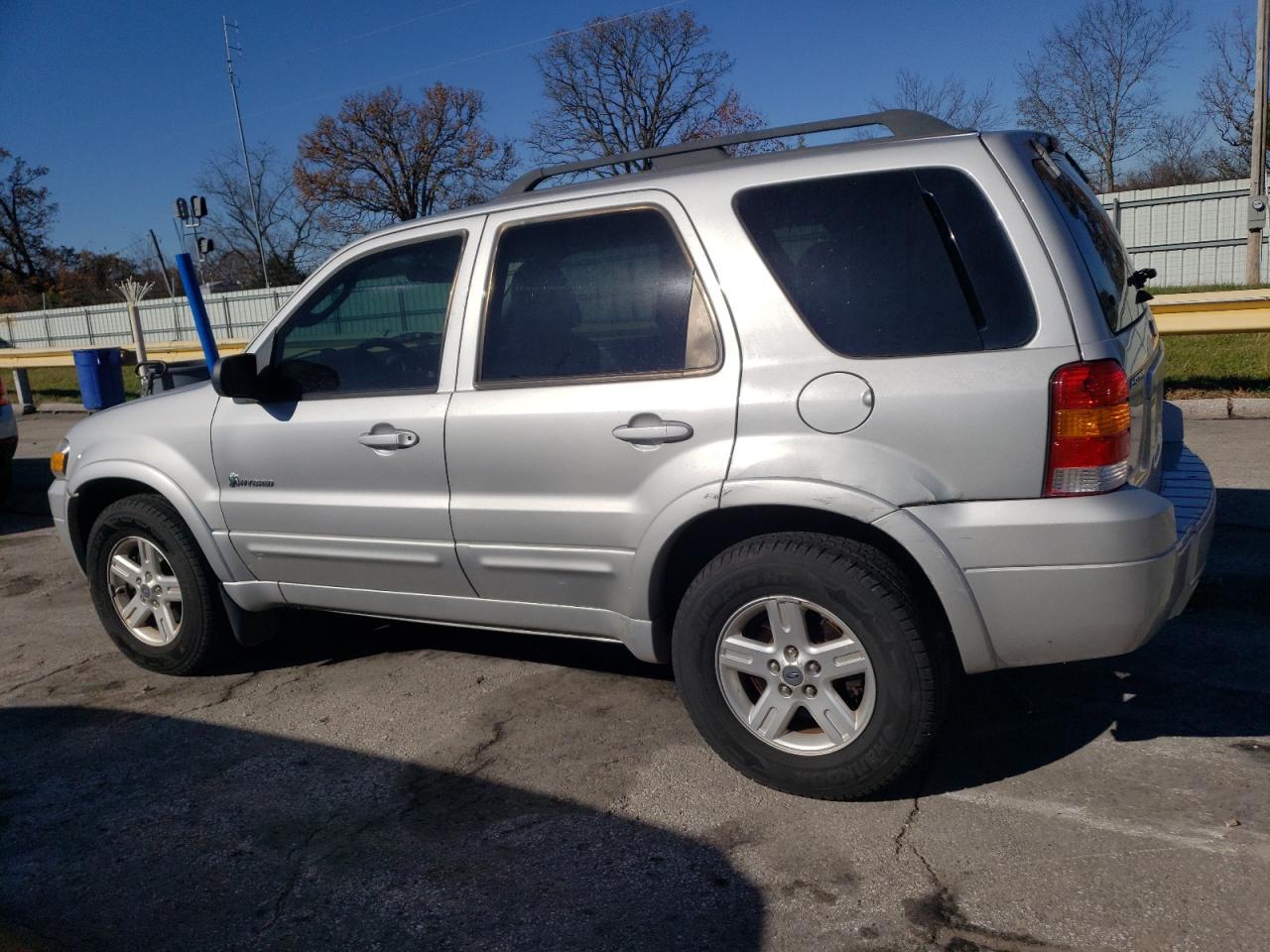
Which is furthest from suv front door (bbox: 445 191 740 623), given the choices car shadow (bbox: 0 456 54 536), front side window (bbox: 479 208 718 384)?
car shadow (bbox: 0 456 54 536)

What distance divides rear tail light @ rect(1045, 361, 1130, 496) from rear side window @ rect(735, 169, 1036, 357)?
0.18 metres

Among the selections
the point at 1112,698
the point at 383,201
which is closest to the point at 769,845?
the point at 1112,698

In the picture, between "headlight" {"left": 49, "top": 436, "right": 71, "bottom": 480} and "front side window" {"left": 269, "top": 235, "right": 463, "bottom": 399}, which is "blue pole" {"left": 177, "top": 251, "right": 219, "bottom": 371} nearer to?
"headlight" {"left": 49, "top": 436, "right": 71, "bottom": 480}

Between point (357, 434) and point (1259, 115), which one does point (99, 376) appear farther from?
point (1259, 115)

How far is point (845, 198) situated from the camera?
3.20 metres

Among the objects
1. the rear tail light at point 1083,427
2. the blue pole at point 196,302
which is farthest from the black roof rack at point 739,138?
the blue pole at point 196,302

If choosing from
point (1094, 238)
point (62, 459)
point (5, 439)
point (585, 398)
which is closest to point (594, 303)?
point (585, 398)

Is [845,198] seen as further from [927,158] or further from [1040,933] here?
[1040,933]

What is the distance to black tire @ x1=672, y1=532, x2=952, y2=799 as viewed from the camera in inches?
120

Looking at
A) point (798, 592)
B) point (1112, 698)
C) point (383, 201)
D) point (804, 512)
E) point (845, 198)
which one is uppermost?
point (383, 201)

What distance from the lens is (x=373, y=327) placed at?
4.22 m

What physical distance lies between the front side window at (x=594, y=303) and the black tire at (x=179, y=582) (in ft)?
5.65

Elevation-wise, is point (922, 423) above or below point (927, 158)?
below

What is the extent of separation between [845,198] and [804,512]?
3.08 feet
